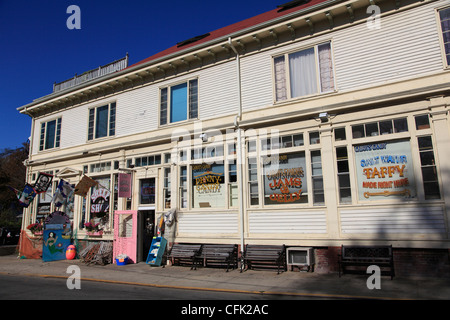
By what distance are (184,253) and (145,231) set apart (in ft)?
10.7

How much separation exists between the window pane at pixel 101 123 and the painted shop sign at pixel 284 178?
9.23 metres

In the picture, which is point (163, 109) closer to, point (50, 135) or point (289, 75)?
point (289, 75)

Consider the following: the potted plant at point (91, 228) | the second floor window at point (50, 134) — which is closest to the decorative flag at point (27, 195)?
the second floor window at point (50, 134)

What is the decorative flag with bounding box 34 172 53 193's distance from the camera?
17875 mm

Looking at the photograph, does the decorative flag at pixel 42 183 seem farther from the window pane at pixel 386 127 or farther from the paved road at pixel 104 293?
the window pane at pixel 386 127

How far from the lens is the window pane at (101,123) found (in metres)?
17.4

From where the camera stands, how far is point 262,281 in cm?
984

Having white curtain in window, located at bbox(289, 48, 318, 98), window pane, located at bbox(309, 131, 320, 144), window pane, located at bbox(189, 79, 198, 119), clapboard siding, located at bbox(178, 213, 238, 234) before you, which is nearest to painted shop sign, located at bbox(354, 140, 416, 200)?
window pane, located at bbox(309, 131, 320, 144)

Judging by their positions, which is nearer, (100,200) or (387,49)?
(387,49)

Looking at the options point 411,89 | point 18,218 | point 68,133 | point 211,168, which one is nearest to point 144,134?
point 211,168

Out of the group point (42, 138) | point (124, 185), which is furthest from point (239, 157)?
point (42, 138)

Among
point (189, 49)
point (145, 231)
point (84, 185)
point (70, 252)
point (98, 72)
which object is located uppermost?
point (98, 72)

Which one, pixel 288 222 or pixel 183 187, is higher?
pixel 183 187
